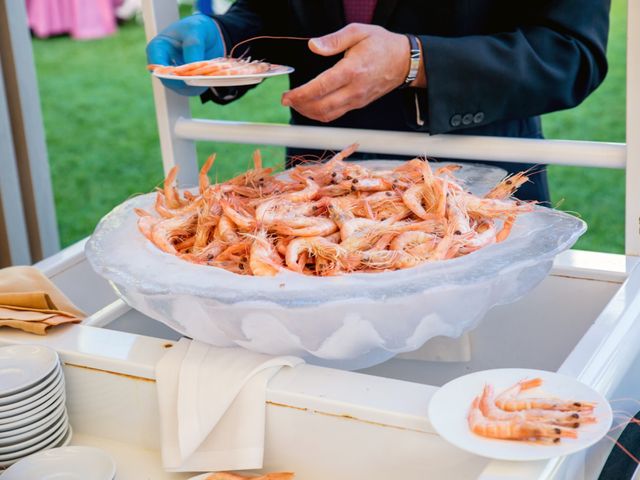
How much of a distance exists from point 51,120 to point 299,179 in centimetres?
491

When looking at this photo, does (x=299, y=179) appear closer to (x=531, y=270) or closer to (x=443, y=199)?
(x=443, y=199)

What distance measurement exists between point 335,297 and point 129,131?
4.97m

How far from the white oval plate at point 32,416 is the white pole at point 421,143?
70 cm

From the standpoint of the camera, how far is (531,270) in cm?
101

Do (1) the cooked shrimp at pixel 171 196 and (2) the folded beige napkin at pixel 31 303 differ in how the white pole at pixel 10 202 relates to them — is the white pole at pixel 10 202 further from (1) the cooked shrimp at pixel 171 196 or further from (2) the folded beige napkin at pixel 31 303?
(1) the cooked shrimp at pixel 171 196

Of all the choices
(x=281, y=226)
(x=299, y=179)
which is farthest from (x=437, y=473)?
(x=299, y=179)

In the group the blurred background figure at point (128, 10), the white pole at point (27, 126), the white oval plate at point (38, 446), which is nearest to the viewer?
the white oval plate at point (38, 446)

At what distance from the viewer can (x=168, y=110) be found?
1720 mm

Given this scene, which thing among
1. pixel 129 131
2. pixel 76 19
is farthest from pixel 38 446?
pixel 76 19

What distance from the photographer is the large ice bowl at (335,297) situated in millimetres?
925

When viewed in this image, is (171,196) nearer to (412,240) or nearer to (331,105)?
(331,105)

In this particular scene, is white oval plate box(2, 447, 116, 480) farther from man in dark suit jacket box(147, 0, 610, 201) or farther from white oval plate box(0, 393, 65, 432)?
man in dark suit jacket box(147, 0, 610, 201)

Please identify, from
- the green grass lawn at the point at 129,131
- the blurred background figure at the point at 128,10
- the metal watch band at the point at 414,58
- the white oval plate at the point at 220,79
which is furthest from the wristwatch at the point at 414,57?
the blurred background figure at the point at 128,10

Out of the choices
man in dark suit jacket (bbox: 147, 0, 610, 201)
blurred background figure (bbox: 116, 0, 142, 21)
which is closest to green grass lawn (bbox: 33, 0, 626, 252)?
blurred background figure (bbox: 116, 0, 142, 21)
